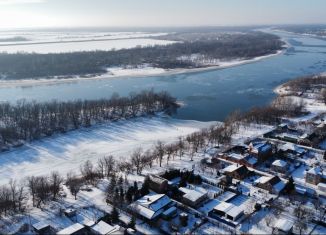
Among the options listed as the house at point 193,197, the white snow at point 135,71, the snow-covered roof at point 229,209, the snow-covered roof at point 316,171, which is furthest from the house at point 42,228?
the white snow at point 135,71

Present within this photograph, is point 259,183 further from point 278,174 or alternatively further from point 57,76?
point 57,76

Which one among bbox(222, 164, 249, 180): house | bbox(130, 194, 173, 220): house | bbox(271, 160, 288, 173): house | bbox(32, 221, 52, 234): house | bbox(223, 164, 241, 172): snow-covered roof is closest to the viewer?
bbox(32, 221, 52, 234): house

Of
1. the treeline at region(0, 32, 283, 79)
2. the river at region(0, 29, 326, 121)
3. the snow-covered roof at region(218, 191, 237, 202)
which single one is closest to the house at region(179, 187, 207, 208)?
the snow-covered roof at region(218, 191, 237, 202)

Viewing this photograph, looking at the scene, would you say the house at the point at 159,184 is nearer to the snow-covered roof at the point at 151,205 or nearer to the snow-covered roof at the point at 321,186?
the snow-covered roof at the point at 151,205

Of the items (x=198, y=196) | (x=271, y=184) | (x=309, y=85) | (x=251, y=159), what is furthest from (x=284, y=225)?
(x=309, y=85)

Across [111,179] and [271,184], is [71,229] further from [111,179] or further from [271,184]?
[271,184]

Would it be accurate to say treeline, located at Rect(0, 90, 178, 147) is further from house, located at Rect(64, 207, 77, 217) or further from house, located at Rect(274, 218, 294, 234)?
house, located at Rect(274, 218, 294, 234)
